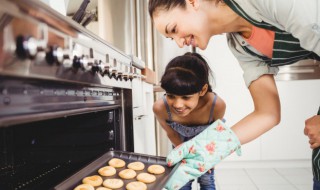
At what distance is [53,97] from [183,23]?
59 cm

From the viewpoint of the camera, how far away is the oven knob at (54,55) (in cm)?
50

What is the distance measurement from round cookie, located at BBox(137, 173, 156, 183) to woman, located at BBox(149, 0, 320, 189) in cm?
41

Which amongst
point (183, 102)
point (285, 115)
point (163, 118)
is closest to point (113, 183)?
point (183, 102)

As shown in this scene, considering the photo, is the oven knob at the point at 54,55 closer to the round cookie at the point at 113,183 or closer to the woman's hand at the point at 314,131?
the round cookie at the point at 113,183

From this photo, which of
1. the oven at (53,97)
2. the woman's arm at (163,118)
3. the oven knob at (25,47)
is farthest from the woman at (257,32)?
the woman's arm at (163,118)

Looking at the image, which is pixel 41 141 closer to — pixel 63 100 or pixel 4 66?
pixel 63 100

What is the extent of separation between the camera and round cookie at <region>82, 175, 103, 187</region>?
82 cm

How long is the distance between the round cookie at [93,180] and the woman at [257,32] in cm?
57

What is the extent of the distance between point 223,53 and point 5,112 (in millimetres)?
3028

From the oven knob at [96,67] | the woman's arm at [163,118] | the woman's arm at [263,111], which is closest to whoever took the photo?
the oven knob at [96,67]

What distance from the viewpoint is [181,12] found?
0.97m

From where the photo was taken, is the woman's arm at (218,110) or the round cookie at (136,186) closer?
the round cookie at (136,186)

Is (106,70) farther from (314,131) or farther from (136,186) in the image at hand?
(314,131)

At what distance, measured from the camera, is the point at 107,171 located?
0.91m
